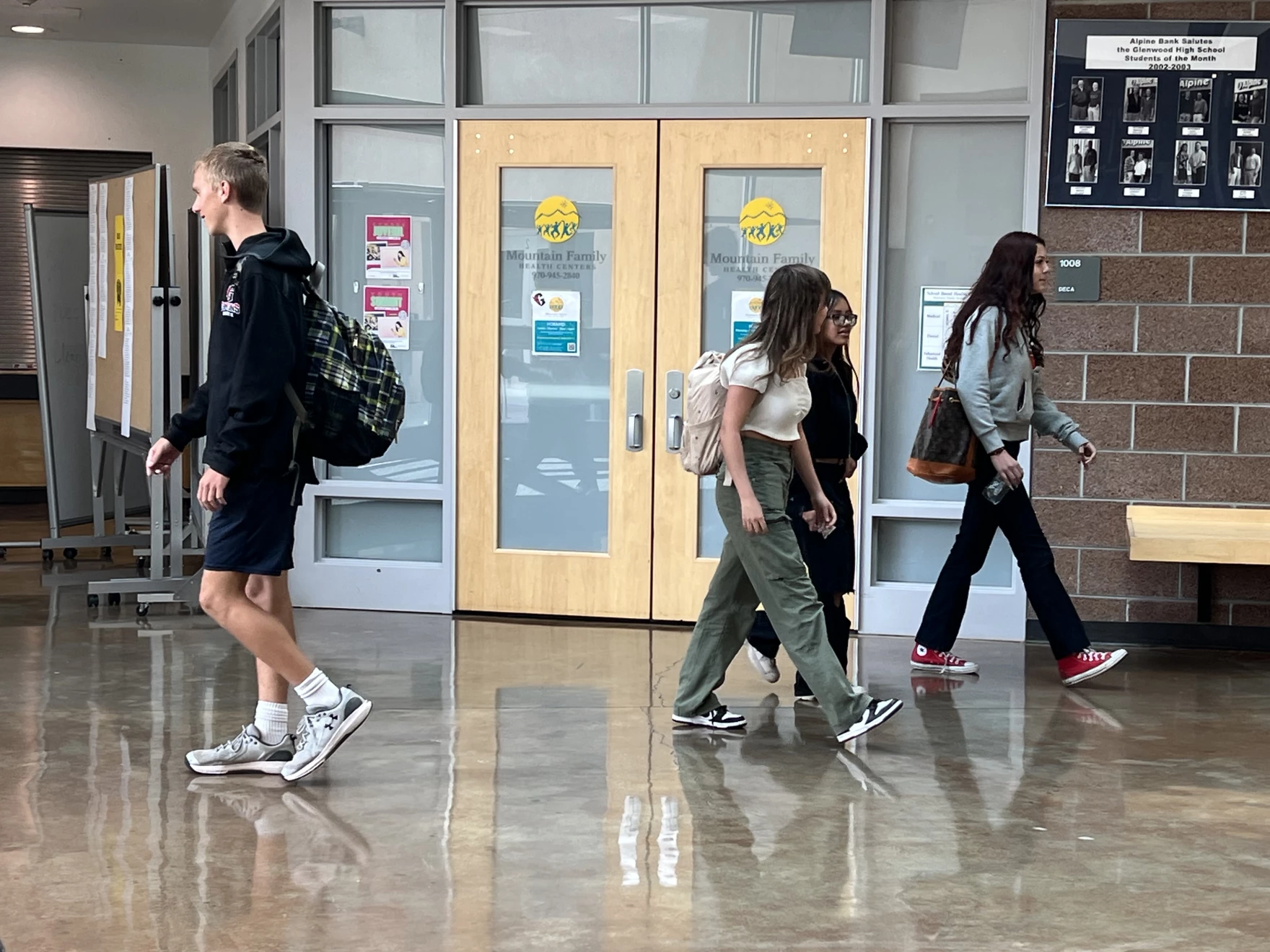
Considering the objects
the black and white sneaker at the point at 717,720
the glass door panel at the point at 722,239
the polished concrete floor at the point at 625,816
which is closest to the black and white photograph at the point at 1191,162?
the glass door panel at the point at 722,239

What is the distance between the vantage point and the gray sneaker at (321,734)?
164 inches

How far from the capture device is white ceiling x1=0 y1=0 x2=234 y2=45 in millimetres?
8891

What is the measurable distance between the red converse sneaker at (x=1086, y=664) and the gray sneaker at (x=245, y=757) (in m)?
2.79

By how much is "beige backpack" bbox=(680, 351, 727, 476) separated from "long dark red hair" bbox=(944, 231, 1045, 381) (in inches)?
52.5

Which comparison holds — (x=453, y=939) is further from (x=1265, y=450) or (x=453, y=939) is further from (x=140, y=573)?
(x=140, y=573)

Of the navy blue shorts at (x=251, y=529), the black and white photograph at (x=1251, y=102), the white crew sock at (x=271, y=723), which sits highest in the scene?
the black and white photograph at (x=1251, y=102)

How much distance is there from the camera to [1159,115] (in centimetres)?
623

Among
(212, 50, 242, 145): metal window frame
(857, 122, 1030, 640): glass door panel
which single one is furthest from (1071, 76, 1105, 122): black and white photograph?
(212, 50, 242, 145): metal window frame

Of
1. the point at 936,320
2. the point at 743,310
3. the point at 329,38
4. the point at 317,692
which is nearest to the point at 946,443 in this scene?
the point at 936,320

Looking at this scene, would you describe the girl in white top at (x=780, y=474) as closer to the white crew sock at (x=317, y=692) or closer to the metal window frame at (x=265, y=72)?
the white crew sock at (x=317, y=692)

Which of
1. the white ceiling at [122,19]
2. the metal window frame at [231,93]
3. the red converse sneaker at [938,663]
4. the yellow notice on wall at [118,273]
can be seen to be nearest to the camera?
the red converse sneaker at [938,663]

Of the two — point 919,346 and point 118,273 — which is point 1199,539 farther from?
point 118,273

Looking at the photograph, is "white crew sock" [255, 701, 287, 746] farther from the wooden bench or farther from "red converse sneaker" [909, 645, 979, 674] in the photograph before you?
the wooden bench

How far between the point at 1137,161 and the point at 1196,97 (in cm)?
33
